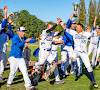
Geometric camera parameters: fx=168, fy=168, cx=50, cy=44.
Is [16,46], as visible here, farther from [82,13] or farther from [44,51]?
[82,13]

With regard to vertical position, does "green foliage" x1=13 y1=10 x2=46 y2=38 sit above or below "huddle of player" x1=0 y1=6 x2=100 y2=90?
above

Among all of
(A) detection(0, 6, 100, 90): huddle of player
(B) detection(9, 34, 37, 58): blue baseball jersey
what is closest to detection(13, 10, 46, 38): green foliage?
(A) detection(0, 6, 100, 90): huddle of player

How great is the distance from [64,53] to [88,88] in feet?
7.07

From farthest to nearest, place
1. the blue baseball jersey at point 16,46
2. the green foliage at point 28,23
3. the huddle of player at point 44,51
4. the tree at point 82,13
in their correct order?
the green foliage at point 28,23, the tree at point 82,13, the huddle of player at point 44,51, the blue baseball jersey at point 16,46

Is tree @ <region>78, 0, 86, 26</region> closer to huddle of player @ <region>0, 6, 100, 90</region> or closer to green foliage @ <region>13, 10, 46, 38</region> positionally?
huddle of player @ <region>0, 6, 100, 90</region>

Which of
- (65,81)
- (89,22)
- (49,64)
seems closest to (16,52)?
(49,64)

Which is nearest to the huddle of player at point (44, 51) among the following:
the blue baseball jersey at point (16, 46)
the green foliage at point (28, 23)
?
the blue baseball jersey at point (16, 46)

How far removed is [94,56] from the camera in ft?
32.4

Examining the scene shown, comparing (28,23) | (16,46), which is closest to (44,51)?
(16,46)

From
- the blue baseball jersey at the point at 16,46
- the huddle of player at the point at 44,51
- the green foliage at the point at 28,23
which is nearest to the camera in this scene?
the blue baseball jersey at the point at 16,46

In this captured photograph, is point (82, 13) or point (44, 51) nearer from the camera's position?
point (44, 51)

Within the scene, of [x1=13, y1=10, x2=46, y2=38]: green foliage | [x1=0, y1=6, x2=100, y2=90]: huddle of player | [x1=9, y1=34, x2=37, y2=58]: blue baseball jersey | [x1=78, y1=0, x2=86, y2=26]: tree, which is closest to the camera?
[x1=9, y1=34, x2=37, y2=58]: blue baseball jersey

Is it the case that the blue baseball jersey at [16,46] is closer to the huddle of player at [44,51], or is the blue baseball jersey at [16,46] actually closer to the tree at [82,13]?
the huddle of player at [44,51]

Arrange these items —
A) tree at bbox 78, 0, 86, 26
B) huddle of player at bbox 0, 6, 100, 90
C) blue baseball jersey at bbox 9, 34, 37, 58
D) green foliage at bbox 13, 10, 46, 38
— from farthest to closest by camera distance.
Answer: green foliage at bbox 13, 10, 46, 38, tree at bbox 78, 0, 86, 26, huddle of player at bbox 0, 6, 100, 90, blue baseball jersey at bbox 9, 34, 37, 58
